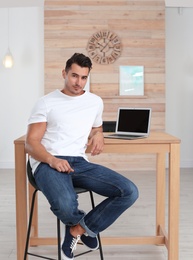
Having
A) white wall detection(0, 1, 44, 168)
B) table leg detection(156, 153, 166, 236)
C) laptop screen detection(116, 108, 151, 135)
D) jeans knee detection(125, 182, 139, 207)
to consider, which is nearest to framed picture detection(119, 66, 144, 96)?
white wall detection(0, 1, 44, 168)

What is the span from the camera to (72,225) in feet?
8.00

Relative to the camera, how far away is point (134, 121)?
303 cm

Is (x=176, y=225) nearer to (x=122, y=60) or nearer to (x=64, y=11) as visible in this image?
(x=122, y=60)

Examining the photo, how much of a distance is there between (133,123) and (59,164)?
0.81 meters

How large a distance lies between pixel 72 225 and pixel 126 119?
37.7 inches

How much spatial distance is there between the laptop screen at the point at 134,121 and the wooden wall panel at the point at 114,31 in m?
3.38

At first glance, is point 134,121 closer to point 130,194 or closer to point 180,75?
point 130,194

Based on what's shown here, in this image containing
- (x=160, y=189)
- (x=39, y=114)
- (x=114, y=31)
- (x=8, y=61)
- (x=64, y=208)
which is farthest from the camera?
(x=8, y=61)

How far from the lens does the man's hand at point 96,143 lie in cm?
269

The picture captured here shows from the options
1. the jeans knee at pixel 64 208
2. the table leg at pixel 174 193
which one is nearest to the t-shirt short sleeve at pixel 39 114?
the jeans knee at pixel 64 208

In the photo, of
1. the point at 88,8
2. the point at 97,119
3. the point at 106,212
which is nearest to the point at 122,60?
the point at 88,8

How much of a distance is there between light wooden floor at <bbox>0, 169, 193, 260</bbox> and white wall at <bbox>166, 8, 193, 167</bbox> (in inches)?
51.7

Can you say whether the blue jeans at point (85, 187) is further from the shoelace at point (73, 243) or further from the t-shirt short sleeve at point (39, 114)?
the t-shirt short sleeve at point (39, 114)

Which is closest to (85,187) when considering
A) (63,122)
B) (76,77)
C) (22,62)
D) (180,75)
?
(63,122)
